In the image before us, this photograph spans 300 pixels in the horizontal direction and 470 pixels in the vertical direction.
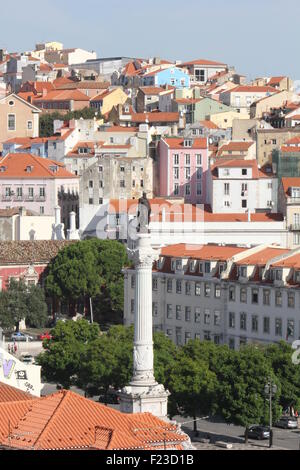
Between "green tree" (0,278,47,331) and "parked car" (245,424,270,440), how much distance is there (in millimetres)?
30567

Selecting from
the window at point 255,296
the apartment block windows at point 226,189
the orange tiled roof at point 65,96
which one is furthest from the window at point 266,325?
the orange tiled roof at point 65,96

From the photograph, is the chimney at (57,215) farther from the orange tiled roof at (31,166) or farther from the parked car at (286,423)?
the parked car at (286,423)

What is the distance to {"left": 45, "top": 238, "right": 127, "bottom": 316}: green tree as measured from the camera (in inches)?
3669

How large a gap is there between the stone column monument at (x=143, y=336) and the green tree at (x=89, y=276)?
4096 cm

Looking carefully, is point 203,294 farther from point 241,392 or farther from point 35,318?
point 241,392

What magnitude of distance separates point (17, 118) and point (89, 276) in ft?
159

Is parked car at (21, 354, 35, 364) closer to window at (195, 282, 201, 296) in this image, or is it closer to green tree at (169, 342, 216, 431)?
window at (195, 282, 201, 296)

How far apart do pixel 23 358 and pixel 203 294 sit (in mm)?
8957

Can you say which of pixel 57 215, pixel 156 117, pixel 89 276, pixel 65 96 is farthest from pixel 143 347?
pixel 65 96

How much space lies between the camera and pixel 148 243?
49.9 meters

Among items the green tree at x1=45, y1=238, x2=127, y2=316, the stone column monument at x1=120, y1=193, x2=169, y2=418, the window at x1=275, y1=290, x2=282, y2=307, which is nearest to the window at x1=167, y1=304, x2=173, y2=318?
the window at x1=275, y1=290, x2=282, y2=307

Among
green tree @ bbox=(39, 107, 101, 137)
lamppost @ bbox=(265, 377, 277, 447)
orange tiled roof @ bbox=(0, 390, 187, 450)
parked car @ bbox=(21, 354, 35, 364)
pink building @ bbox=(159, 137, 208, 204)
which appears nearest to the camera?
orange tiled roof @ bbox=(0, 390, 187, 450)

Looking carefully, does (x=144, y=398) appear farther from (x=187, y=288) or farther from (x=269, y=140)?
(x=269, y=140)

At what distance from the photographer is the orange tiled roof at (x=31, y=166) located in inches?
4729
